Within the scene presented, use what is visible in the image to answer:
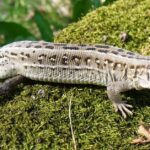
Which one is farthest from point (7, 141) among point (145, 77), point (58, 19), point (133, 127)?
point (58, 19)

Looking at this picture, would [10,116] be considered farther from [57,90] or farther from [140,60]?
[140,60]

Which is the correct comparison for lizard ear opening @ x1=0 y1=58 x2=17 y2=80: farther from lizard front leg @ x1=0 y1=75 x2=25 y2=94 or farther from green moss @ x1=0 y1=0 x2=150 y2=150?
green moss @ x1=0 y1=0 x2=150 y2=150

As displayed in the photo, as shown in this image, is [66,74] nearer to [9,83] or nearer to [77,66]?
[77,66]

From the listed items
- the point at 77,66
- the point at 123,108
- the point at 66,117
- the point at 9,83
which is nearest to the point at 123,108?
the point at 123,108


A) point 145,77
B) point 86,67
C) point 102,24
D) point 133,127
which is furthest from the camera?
point 102,24

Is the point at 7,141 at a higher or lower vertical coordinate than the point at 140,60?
lower

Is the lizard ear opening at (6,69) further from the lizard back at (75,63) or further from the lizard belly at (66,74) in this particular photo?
the lizard belly at (66,74)
